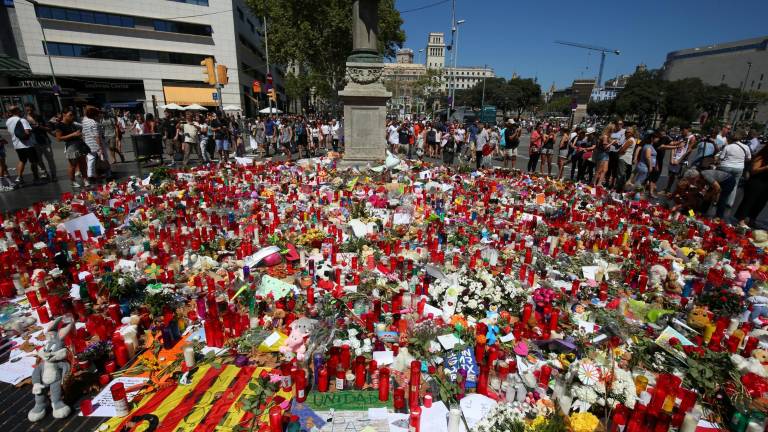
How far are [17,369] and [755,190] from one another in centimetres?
1190

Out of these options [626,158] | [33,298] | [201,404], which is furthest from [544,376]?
[626,158]

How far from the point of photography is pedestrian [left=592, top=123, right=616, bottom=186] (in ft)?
33.8

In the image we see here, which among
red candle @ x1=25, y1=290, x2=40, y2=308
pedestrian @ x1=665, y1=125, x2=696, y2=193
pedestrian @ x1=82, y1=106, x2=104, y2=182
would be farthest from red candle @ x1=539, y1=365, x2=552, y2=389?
pedestrian @ x1=82, y1=106, x2=104, y2=182

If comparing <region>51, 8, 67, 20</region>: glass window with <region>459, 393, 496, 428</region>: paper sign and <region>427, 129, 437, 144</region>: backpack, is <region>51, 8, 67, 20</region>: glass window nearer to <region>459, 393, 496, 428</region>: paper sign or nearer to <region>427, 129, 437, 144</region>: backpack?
<region>427, 129, 437, 144</region>: backpack

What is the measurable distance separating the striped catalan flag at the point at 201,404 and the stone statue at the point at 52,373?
0.46 m

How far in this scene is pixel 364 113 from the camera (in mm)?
11469

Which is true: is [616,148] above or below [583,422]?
above

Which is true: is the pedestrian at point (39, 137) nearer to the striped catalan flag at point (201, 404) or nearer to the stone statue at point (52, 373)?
the stone statue at point (52, 373)

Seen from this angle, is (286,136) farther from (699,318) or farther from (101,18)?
(101,18)

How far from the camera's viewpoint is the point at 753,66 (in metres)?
84.8

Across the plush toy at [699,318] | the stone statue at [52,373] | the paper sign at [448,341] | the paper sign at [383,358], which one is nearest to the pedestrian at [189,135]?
the stone statue at [52,373]

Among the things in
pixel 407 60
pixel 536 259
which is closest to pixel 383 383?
pixel 536 259

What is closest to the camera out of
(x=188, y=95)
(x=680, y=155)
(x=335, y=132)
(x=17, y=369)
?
(x=17, y=369)

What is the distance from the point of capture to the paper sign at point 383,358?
11.4ft
